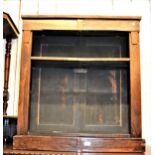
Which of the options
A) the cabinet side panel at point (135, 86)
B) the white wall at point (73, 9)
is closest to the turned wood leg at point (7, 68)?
the white wall at point (73, 9)

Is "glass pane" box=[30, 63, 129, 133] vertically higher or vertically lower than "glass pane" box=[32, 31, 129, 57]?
lower

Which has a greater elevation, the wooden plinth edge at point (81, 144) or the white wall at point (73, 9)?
the white wall at point (73, 9)

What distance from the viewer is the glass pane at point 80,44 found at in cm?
216

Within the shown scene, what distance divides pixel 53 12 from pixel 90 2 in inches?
12.5

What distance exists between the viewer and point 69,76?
7.13 ft

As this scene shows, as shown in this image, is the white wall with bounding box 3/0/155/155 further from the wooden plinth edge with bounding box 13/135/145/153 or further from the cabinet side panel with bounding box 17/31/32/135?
the wooden plinth edge with bounding box 13/135/145/153

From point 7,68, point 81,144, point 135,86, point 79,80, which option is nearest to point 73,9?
point 79,80

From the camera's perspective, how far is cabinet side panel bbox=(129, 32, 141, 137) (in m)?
1.96

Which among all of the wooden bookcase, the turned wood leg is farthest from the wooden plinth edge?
the turned wood leg

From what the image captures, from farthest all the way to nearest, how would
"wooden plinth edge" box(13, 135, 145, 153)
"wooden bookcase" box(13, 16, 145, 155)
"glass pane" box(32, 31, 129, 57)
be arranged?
"glass pane" box(32, 31, 129, 57)
"wooden bookcase" box(13, 16, 145, 155)
"wooden plinth edge" box(13, 135, 145, 153)

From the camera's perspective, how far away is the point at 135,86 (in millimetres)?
1999

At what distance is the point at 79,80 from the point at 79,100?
153 millimetres

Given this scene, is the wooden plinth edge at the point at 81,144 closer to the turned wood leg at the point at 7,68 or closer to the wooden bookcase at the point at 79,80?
the wooden bookcase at the point at 79,80

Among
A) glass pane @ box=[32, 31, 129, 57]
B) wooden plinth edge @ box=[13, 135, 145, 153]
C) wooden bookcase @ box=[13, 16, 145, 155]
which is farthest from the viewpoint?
glass pane @ box=[32, 31, 129, 57]
